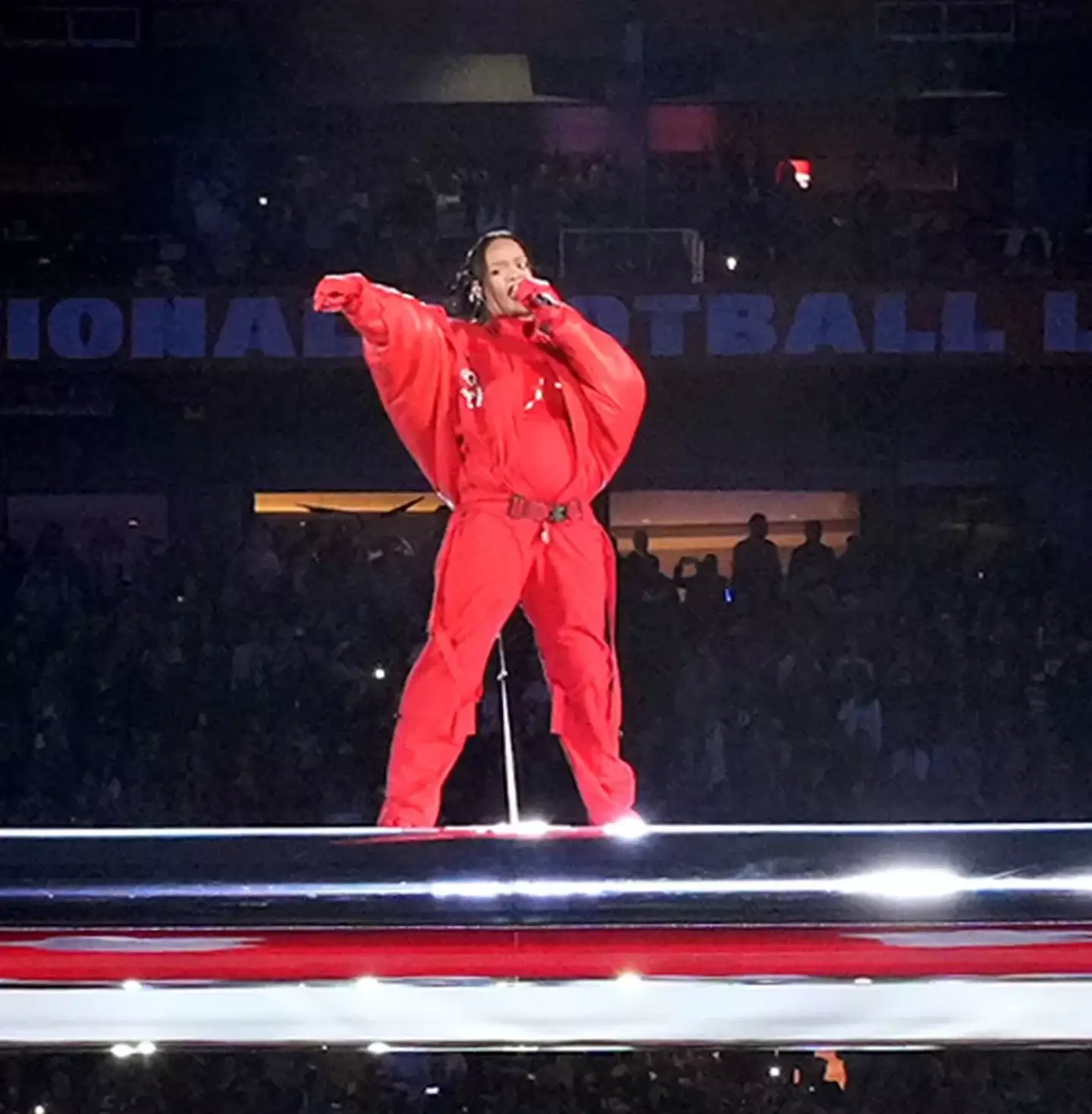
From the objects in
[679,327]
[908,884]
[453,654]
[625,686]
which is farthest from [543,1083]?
[679,327]

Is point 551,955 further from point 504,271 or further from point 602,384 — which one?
point 504,271

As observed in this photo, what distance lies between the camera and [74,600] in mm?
4637

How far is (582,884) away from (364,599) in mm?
3171

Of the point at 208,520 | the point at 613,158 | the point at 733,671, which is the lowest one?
the point at 733,671

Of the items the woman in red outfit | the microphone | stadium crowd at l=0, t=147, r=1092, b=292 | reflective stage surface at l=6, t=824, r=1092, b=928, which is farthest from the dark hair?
stadium crowd at l=0, t=147, r=1092, b=292

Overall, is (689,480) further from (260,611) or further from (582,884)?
(582,884)

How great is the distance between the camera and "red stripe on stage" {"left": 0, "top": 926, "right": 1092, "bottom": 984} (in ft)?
4.30

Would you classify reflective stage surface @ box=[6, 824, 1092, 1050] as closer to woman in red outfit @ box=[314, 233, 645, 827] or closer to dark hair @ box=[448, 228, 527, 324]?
woman in red outfit @ box=[314, 233, 645, 827]

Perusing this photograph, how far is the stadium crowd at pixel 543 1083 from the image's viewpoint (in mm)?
1543

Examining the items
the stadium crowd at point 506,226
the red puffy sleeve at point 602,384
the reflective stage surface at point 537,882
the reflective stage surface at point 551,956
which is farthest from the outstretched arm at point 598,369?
the stadium crowd at point 506,226

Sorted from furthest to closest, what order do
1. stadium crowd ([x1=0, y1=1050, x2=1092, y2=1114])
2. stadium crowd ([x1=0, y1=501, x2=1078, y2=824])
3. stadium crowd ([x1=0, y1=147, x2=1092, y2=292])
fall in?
stadium crowd ([x1=0, y1=147, x2=1092, y2=292]) < stadium crowd ([x1=0, y1=501, x2=1078, y2=824]) < stadium crowd ([x1=0, y1=1050, x2=1092, y2=1114])

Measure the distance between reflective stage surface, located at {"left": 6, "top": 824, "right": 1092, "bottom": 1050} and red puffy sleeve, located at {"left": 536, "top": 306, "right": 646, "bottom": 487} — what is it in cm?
102

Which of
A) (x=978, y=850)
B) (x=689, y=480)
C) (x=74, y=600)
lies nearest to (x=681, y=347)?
(x=689, y=480)

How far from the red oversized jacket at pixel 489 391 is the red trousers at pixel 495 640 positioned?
0.07 meters
